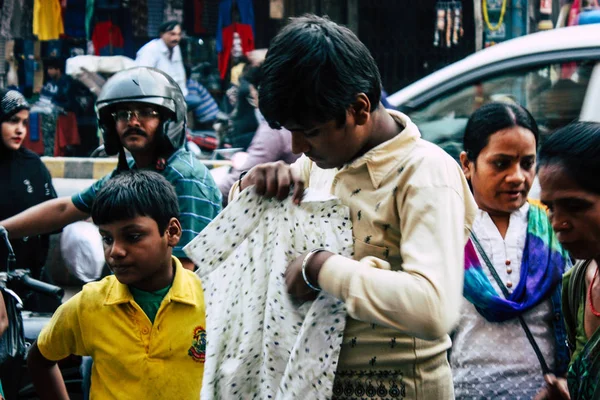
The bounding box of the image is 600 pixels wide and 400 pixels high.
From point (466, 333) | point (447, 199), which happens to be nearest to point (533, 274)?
point (466, 333)

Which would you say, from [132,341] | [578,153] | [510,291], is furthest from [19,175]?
[578,153]

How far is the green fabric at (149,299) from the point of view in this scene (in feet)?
10.1

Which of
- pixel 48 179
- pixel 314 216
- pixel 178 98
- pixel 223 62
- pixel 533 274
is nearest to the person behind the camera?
pixel 314 216

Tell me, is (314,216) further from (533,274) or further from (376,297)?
(533,274)

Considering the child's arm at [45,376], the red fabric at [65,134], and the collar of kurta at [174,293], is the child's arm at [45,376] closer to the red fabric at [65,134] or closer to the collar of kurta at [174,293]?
the collar of kurta at [174,293]

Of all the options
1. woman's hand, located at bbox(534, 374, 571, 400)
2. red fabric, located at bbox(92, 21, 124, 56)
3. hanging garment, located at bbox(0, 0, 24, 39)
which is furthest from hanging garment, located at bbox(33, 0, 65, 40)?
woman's hand, located at bbox(534, 374, 571, 400)

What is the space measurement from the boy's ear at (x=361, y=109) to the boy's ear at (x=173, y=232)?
49.3 inches

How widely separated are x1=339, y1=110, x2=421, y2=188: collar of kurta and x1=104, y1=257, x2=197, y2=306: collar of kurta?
110 centimetres

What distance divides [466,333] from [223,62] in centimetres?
1030

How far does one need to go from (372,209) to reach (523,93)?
282cm

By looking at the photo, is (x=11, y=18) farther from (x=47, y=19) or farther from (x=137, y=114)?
(x=137, y=114)

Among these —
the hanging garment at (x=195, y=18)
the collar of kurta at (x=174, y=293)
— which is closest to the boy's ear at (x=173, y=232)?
the collar of kurta at (x=174, y=293)

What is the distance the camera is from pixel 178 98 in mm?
3760

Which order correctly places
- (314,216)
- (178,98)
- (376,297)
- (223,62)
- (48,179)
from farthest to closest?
(223,62), (48,179), (178,98), (314,216), (376,297)
